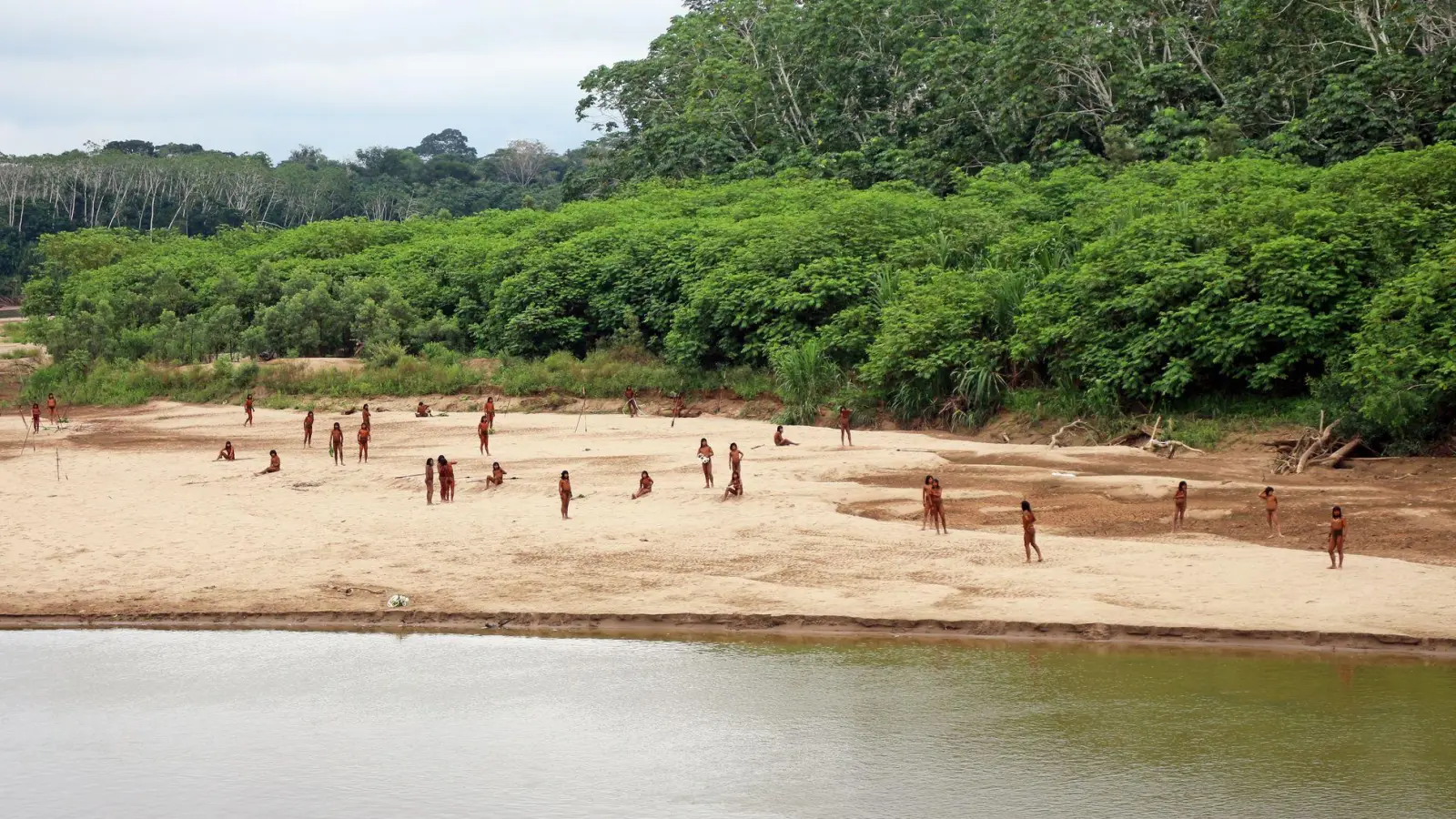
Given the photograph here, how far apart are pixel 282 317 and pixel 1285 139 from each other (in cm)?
2885

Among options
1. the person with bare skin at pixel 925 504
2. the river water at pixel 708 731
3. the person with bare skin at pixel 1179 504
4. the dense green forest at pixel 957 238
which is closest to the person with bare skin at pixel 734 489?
the person with bare skin at pixel 925 504

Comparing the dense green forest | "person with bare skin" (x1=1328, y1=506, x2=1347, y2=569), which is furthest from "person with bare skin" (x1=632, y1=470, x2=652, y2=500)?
"person with bare skin" (x1=1328, y1=506, x2=1347, y2=569)

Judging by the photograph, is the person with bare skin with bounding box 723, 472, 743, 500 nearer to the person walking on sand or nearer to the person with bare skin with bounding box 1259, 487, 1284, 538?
the person walking on sand

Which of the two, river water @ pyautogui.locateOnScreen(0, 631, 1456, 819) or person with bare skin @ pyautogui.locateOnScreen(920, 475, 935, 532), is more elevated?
person with bare skin @ pyautogui.locateOnScreen(920, 475, 935, 532)

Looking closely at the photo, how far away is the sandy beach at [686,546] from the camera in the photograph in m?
15.0

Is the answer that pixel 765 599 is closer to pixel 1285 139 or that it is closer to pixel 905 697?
pixel 905 697

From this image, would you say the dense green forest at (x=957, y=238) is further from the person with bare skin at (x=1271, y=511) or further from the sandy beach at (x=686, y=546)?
the person with bare skin at (x=1271, y=511)

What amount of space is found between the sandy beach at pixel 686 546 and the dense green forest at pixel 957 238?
3136mm

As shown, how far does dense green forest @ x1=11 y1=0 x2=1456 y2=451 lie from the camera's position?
2420 cm

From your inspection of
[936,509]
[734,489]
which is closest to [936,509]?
[936,509]

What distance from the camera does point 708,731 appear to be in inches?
498

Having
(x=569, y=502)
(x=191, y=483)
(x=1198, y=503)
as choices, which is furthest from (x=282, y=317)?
(x=1198, y=503)

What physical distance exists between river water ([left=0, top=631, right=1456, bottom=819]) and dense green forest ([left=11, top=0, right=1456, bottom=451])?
10.3m

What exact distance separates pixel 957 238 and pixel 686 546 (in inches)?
665
